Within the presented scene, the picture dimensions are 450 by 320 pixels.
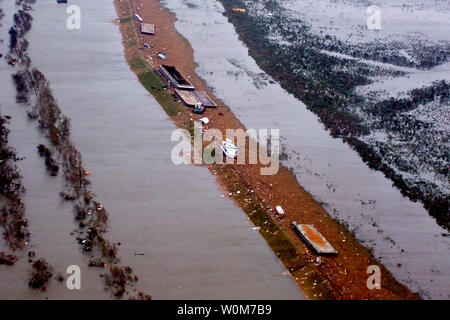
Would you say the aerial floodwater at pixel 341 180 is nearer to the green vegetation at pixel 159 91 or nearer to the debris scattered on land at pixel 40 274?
the green vegetation at pixel 159 91

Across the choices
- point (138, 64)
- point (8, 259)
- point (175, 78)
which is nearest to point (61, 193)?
point (8, 259)

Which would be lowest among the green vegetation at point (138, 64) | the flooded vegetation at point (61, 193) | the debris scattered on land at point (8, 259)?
the debris scattered on land at point (8, 259)

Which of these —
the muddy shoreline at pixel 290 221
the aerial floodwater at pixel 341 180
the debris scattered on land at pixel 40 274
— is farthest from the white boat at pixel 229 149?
the debris scattered on land at pixel 40 274

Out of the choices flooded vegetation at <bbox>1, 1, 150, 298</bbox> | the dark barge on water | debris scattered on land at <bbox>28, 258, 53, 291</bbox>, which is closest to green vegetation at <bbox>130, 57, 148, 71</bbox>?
the dark barge on water

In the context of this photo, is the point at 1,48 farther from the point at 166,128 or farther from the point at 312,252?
the point at 312,252

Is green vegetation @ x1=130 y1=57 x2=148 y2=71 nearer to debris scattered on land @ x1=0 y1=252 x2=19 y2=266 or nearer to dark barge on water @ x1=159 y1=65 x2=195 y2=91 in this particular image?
dark barge on water @ x1=159 y1=65 x2=195 y2=91

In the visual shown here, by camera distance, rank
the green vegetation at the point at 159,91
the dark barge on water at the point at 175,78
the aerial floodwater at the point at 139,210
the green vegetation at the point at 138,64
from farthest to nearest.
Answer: the green vegetation at the point at 138,64
the dark barge on water at the point at 175,78
the green vegetation at the point at 159,91
the aerial floodwater at the point at 139,210

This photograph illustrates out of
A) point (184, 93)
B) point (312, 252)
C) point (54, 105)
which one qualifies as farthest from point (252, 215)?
point (54, 105)
